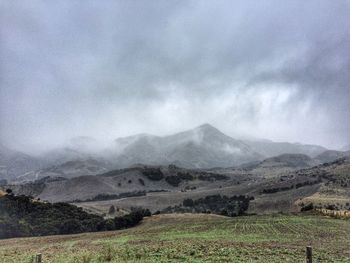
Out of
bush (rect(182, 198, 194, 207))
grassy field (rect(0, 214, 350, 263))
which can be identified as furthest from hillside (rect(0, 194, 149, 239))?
bush (rect(182, 198, 194, 207))

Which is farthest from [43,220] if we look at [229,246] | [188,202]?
[188,202]

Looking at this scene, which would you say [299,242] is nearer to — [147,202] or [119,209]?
[119,209]

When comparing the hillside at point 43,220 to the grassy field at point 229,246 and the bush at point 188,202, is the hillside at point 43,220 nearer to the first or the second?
the grassy field at point 229,246

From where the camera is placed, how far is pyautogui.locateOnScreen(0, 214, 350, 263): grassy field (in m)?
28.1

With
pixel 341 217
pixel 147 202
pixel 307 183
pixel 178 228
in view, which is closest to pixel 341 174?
pixel 307 183

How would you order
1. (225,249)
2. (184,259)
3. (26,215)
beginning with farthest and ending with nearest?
(26,215), (225,249), (184,259)

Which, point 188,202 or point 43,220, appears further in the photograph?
point 188,202

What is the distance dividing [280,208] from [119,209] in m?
49.8

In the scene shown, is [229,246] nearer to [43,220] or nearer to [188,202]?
[43,220]

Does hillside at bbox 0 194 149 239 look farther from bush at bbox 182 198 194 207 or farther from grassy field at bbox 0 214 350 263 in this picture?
bush at bbox 182 198 194 207

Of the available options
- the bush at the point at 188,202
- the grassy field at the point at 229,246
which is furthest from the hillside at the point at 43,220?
the bush at the point at 188,202

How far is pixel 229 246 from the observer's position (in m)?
34.5

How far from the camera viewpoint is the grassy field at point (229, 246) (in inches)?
1105

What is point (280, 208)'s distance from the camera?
9781 cm
